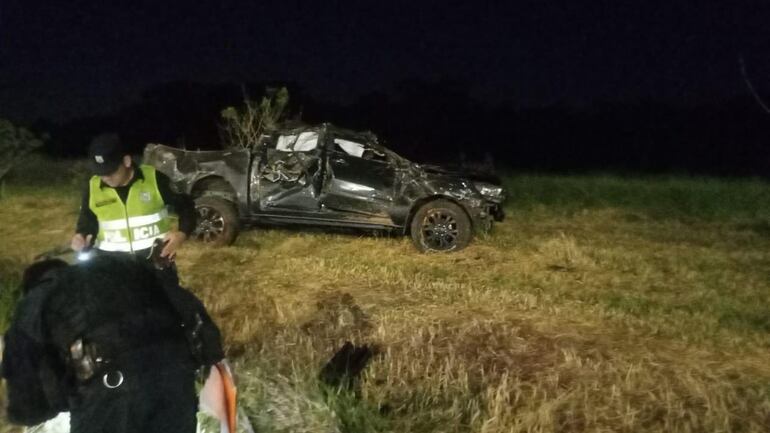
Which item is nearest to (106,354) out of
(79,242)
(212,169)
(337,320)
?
(79,242)

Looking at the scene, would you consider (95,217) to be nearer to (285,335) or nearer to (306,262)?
(285,335)

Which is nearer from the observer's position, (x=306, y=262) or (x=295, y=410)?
(x=295, y=410)

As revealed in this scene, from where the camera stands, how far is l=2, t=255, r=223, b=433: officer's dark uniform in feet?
8.79

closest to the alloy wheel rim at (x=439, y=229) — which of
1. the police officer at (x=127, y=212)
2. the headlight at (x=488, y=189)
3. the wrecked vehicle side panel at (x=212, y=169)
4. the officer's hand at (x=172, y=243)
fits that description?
the headlight at (x=488, y=189)

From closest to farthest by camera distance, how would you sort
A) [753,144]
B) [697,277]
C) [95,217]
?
[95,217], [697,277], [753,144]

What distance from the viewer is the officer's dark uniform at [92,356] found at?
268cm

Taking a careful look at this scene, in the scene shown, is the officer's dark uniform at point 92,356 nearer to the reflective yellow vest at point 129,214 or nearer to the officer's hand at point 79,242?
the officer's hand at point 79,242

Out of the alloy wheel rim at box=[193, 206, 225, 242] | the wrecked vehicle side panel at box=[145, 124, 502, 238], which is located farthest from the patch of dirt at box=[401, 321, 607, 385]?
the alloy wheel rim at box=[193, 206, 225, 242]

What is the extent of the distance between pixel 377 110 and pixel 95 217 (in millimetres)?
32555

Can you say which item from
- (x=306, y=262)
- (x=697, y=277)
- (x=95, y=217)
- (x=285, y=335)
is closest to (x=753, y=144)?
(x=697, y=277)

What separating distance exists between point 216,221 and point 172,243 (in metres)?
6.34

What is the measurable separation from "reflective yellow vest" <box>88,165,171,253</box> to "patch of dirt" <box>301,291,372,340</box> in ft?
7.62

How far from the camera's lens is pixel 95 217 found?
423cm

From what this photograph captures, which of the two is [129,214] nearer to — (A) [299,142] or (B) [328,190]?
(B) [328,190]
